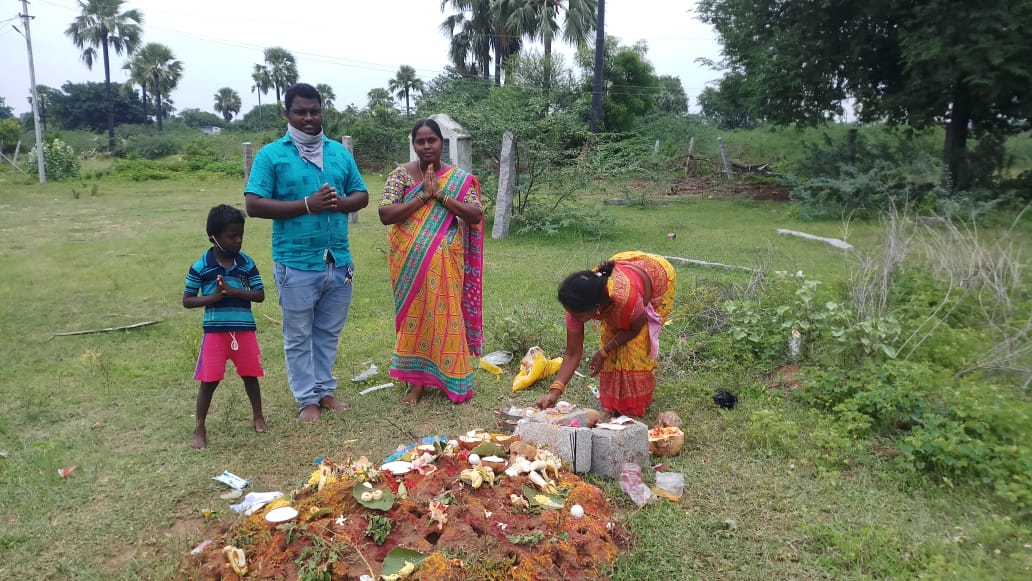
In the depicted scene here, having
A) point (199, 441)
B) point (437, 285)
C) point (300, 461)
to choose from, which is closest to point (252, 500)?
point (300, 461)

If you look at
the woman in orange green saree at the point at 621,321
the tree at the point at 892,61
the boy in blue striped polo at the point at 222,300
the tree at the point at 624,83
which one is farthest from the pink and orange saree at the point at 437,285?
the tree at the point at 624,83

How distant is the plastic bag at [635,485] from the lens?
3164mm

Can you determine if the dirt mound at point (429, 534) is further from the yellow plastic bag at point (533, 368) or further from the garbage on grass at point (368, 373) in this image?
the garbage on grass at point (368, 373)

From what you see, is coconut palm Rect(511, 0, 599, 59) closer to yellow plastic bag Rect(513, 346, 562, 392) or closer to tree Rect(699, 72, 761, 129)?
tree Rect(699, 72, 761, 129)

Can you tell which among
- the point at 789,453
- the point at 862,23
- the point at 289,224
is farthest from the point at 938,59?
the point at 289,224

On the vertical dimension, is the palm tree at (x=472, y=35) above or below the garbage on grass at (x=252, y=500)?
above

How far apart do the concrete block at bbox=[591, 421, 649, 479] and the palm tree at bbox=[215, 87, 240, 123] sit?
2816 inches

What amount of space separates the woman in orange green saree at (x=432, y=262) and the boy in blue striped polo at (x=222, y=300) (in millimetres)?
903

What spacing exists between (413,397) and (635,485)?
5.81 ft

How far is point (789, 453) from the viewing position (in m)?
3.66

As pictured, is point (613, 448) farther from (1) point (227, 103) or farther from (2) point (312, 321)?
(1) point (227, 103)

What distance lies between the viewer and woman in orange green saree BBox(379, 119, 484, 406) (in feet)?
13.7

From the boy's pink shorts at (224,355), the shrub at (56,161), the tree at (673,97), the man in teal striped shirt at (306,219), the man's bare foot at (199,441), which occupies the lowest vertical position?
the man's bare foot at (199,441)

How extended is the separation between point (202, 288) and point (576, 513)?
238 cm
